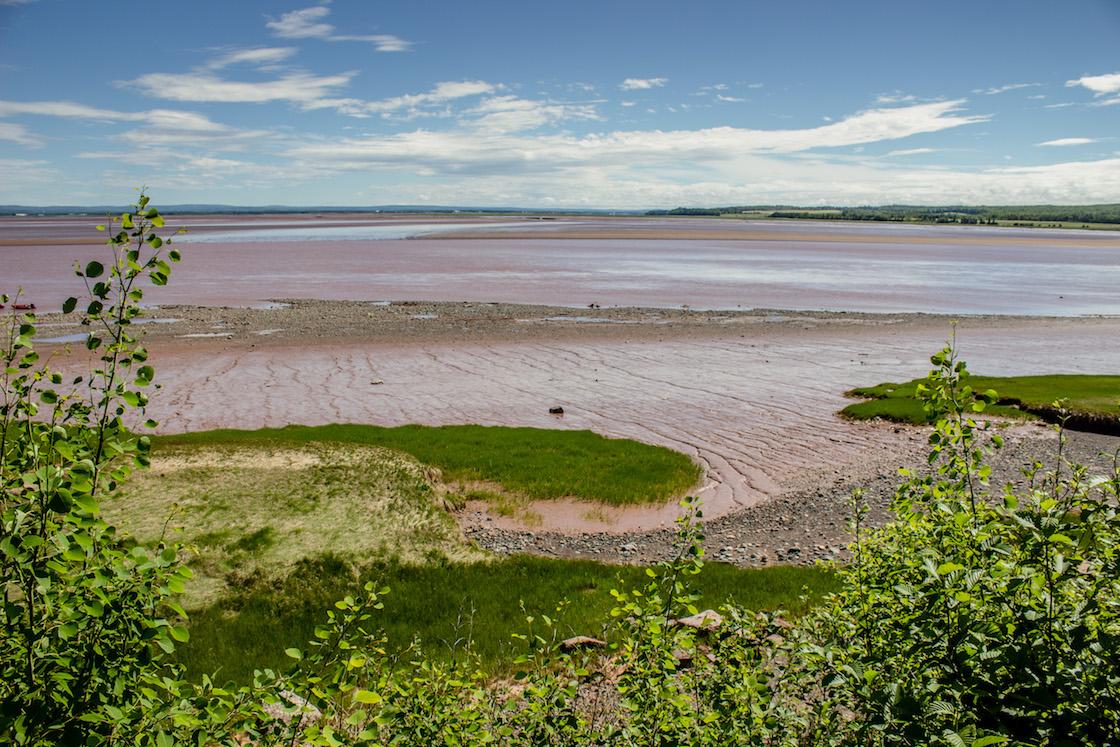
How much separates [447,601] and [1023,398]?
22160mm

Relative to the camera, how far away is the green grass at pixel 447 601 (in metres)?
9.09

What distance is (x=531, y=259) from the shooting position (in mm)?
89375

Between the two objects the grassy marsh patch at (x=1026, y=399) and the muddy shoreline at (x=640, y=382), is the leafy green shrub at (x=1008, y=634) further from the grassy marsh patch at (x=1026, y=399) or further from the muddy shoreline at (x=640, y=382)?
the grassy marsh patch at (x=1026, y=399)

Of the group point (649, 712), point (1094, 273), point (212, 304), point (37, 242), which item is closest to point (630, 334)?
point (212, 304)

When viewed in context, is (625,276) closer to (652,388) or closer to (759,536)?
(652,388)

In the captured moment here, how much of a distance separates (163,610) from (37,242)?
13231cm

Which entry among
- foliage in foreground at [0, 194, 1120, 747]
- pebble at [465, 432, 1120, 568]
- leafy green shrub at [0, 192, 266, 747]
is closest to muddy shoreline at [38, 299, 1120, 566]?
pebble at [465, 432, 1120, 568]

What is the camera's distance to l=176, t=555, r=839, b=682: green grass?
9094 millimetres

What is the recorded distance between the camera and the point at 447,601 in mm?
10602

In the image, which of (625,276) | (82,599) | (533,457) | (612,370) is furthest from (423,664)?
(625,276)

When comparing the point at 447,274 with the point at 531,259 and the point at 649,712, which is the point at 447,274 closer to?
the point at 531,259

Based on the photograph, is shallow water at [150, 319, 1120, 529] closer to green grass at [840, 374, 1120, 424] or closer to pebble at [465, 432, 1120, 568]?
pebble at [465, 432, 1120, 568]

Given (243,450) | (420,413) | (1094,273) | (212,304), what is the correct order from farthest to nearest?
1. (1094,273)
2. (212,304)
3. (420,413)
4. (243,450)

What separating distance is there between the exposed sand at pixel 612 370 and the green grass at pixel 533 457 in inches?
30.0
